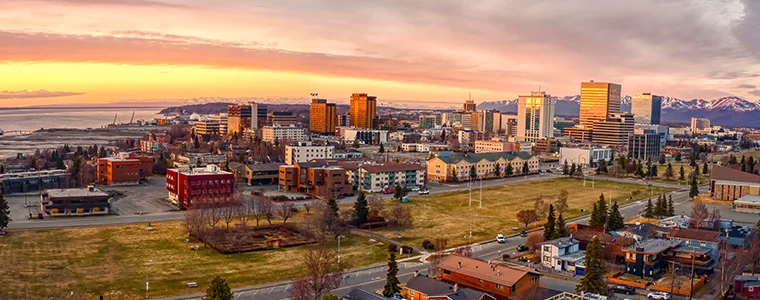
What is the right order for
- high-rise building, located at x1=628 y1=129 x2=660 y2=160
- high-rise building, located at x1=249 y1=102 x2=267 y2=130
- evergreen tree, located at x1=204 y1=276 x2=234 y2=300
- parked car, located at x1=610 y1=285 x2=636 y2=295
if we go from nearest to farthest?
1. evergreen tree, located at x1=204 y1=276 x2=234 y2=300
2. parked car, located at x1=610 y1=285 x2=636 y2=295
3. high-rise building, located at x1=628 y1=129 x2=660 y2=160
4. high-rise building, located at x1=249 y1=102 x2=267 y2=130

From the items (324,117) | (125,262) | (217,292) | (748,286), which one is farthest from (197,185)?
(324,117)

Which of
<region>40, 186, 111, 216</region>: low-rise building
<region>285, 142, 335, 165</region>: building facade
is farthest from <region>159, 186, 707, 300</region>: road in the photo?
<region>285, 142, 335, 165</region>: building facade

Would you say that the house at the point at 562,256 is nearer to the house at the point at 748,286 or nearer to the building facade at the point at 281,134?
the house at the point at 748,286

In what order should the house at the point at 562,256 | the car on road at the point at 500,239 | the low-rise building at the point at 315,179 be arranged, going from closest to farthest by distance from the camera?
the house at the point at 562,256, the car on road at the point at 500,239, the low-rise building at the point at 315,179

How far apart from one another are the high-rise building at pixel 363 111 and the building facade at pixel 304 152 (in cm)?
6797

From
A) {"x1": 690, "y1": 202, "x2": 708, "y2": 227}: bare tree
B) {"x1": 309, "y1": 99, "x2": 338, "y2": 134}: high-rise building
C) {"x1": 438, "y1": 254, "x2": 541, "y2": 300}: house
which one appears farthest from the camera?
{"x1": 309, "y1": 99, "x2": 338, "y2": 134}: high-rise building

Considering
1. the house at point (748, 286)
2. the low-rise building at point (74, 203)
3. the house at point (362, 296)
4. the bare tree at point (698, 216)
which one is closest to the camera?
the house at point (362, 296)

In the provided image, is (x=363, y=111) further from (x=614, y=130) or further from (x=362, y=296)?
(x=362, y=296)

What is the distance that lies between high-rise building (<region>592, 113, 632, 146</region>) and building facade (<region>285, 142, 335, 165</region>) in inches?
2359

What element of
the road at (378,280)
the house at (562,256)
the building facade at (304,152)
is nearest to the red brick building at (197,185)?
the road at (378,280)

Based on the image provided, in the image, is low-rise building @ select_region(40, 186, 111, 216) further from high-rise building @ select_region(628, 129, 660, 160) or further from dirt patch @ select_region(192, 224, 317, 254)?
high-rise building @ select_region(628, 129, 660, 160)

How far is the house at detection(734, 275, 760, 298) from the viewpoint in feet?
77.5

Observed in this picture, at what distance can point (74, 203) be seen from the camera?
37625 millimetres

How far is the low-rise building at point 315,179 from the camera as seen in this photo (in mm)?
47438
